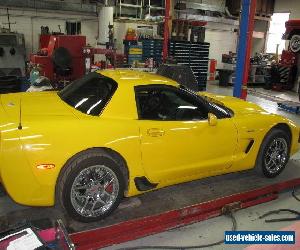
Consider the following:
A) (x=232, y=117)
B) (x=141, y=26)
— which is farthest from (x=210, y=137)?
(x=141, y=26)

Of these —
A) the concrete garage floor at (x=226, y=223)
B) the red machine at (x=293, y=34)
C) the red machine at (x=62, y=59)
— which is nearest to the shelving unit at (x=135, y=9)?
the red machine at (x=293, y=34)

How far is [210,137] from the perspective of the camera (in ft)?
12.1

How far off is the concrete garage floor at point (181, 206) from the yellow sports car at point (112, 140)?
237mm

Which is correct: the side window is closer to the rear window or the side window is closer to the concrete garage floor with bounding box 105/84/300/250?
the rear window

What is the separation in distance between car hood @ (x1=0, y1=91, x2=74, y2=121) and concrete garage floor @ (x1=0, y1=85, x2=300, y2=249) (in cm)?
96

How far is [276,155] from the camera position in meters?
4.47

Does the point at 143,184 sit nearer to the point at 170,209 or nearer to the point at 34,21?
the point at 170,209

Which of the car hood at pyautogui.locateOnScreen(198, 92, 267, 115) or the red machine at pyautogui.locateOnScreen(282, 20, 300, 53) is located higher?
the red machine at pyautogui.locateOnScreen(282, 20, 300, 53)

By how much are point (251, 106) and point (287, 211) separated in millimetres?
1463

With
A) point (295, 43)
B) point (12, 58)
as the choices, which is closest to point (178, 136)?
point (12, 58)

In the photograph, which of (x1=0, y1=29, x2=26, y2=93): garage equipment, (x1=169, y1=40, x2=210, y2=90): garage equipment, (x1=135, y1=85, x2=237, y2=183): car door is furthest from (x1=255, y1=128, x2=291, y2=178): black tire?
(x1=0, y1=29, x2=26, y2=93): garage equipment

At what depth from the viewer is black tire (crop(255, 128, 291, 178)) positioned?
14.0ft

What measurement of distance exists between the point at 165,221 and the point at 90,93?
58.5 inches

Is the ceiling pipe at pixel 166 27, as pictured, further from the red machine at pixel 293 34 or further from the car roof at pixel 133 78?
the red machine at pixel 293 34
